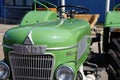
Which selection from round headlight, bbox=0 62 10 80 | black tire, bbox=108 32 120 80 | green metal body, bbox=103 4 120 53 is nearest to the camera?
round headlight, bbox=0 62 10 80

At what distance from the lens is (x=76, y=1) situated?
20656 mm

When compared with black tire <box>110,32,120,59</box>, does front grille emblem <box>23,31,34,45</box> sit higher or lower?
Result: higher

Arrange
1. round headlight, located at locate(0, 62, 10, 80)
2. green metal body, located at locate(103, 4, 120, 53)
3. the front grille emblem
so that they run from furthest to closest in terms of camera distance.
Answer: green metal body, located at locate(103, 4, 120, 53) < round headlight, located at locate(0, 62, 10, 80) < the front grille emblem

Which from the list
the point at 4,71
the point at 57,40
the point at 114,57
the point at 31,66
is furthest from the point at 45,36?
the point at 114,57

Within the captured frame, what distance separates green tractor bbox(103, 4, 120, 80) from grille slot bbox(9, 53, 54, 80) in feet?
3.92

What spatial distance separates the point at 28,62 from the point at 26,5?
61.8ft

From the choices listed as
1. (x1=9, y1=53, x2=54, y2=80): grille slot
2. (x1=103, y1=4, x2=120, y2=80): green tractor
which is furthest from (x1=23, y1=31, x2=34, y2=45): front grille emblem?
(x1=103, y1=4, x2=120, y2=80): green tractor

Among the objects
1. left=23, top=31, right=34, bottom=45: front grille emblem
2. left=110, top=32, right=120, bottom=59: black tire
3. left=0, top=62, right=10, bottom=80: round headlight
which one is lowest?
left=0, top=62, right=10, bottom=80: round headlight

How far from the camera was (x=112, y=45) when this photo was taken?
17.6 ft

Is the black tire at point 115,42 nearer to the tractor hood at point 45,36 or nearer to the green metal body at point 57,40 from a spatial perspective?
the green metal body at point 57,40

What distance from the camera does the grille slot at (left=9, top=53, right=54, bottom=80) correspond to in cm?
442

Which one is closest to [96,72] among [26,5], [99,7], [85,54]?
[85,54]

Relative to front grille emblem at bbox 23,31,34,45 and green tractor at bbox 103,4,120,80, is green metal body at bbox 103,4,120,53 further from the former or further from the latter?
front grille emblem at bbox 23,31,34,45

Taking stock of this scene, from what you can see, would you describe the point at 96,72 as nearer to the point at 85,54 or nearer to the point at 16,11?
the point at 85,54
